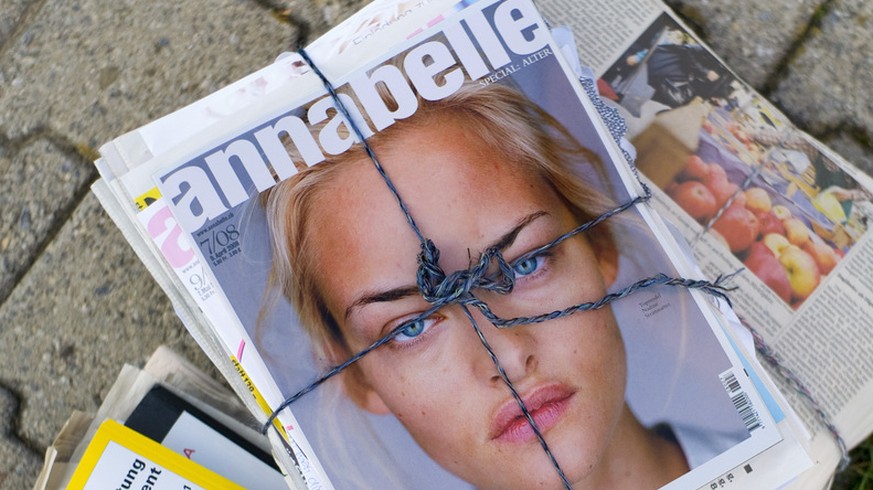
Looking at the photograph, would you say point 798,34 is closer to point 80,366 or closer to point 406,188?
point 406,188

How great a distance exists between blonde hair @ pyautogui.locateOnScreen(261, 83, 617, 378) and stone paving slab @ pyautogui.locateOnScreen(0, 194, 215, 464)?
0.93ft

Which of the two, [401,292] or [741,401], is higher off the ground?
[401,292]

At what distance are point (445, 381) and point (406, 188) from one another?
0.16 metres

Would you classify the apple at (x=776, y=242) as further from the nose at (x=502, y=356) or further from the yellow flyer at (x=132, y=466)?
the yellow flyer at (x=132, y=466)

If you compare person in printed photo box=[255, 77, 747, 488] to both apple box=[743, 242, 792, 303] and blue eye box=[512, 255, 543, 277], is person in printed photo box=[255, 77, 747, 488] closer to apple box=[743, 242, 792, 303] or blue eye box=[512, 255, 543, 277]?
blue eye box=[512, 255, 543, 277]

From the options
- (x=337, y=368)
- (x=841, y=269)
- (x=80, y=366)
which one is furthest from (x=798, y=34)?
(x=80, y=366)

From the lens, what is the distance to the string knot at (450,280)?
1.88ft

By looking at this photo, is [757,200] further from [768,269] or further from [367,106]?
[367,106]

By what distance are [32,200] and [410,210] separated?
0.51 meters

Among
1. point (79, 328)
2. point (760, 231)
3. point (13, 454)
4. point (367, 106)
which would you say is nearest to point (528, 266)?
point (367, 106)

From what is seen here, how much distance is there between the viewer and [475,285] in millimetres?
575

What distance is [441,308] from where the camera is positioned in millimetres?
599

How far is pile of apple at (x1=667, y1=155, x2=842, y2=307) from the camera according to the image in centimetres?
75

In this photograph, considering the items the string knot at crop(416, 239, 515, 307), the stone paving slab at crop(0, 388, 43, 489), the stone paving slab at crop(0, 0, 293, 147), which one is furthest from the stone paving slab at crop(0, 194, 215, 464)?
the string knot at crop(416, 239, 515, 307)
